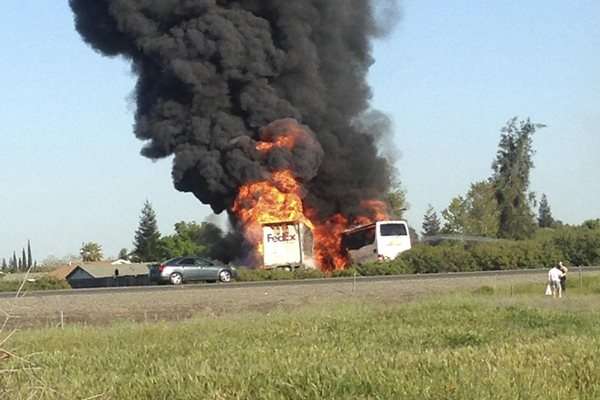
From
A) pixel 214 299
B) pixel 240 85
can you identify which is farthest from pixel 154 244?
pixel 214 299

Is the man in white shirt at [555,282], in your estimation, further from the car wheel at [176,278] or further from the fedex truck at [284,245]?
the fedex truck at [284,245]

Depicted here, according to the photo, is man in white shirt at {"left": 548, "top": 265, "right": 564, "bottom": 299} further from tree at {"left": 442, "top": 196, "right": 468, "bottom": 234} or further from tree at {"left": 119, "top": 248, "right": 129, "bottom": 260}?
tree at {"left": 119, "top": 248, "right": 129, "bottom": 260}

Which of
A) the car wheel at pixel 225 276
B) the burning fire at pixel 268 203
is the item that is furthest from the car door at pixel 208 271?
the burning fire at pixel 268 203

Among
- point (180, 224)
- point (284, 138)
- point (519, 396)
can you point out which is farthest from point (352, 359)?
point (180, 224)

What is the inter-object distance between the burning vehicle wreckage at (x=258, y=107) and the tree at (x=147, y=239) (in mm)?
56794

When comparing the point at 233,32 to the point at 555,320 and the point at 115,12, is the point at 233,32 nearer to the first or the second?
the point at 115,12

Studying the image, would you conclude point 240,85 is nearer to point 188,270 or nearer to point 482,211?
point 188,270

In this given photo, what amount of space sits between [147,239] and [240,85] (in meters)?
65.9

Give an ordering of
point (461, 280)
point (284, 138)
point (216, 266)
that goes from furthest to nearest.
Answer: point (284, 138) → point (216, 266) → point (461, 280)

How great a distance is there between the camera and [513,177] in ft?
282

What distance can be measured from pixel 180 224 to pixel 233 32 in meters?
66.4

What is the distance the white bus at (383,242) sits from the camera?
157 ft

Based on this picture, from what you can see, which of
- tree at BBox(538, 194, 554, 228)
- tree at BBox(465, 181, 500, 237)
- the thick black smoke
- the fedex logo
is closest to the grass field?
the fedex logo

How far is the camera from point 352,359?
11.9 metres
